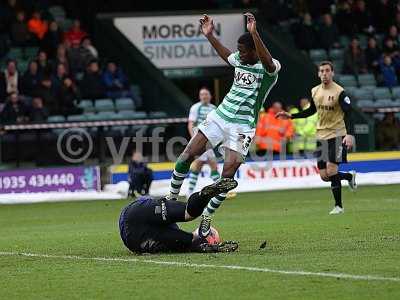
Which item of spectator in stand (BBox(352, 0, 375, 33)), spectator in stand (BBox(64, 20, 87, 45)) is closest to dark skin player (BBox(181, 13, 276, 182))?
spectator in stand (BBox(64, 20, 87, 45))

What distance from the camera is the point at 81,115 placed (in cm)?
2639

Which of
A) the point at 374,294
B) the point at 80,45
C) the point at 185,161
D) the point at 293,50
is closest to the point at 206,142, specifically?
the point at 185,161

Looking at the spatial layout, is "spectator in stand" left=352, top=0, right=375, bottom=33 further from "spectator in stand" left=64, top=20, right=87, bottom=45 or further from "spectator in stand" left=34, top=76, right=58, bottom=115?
"spectator in stand" left=34, top=76, right=58, bottom=115

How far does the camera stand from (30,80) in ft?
85.8

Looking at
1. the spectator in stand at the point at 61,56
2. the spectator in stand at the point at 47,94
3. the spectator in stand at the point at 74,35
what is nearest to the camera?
the spectator in stand at the point at 47,94

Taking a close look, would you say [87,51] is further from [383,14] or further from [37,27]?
[383,14]

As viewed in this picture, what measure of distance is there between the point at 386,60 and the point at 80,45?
328 inches

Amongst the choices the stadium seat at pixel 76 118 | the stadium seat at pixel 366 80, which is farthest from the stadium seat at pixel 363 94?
the stadium seat at pixel 76 118

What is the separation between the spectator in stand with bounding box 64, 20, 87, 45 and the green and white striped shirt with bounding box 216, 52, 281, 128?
16313 mm

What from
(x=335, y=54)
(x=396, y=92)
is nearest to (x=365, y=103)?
(x=396, y=92)

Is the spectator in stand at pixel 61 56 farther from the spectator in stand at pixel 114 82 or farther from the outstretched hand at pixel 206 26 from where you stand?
the outstretched hand at pixel 206 26

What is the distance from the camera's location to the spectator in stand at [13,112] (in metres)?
25.0

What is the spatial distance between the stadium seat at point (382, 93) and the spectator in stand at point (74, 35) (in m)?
7.79

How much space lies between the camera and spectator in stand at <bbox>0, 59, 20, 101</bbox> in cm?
2588
